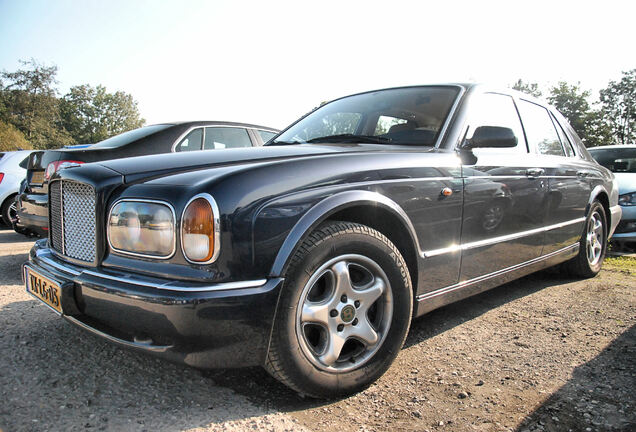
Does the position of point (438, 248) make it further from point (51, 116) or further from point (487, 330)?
point (51, 116)

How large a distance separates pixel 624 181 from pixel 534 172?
4232mm

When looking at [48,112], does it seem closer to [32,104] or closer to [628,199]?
[32,104]

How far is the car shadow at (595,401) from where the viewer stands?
1.79 m

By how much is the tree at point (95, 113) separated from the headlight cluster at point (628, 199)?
3321 inches

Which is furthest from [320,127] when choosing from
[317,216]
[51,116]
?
[51,116]

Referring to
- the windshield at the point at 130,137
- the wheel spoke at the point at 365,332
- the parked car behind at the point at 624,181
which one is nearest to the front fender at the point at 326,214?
the wheel spoke at the point at 365,332

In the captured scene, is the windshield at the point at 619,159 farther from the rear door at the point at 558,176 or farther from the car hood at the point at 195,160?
the car hood at the point at 195,160

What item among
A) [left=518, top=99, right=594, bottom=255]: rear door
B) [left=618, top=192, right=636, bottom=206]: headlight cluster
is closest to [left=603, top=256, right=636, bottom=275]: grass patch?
[left=618, top=192, right=636, bottom=206]: headlight cluster

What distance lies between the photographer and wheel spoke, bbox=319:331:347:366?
1949 millimetres

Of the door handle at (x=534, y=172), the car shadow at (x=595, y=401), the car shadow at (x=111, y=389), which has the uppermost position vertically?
the door handle at (x=534, y=172)

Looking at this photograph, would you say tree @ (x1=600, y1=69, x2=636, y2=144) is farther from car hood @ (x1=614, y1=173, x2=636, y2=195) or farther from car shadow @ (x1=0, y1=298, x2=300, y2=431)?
car shadow @ (x1=0, y1=298, x2=300, y2=431)

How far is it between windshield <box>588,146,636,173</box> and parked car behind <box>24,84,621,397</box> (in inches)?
205

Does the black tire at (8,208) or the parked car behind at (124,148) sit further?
the black tire at (8,208)

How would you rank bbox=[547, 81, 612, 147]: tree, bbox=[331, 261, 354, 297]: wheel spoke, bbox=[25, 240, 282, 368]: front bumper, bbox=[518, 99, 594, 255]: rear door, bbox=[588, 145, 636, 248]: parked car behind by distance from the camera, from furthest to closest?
bbox=[547, 81, 612, 147]: tree < bbox=[588, 145, 636, 248]: parked car behind < bbox=[518, 99, 594, 255]: rear door < bbox=[331, 261, 354, 297]: wheel spoke < bbox=[25, 240, 282, 368]: front bumper
